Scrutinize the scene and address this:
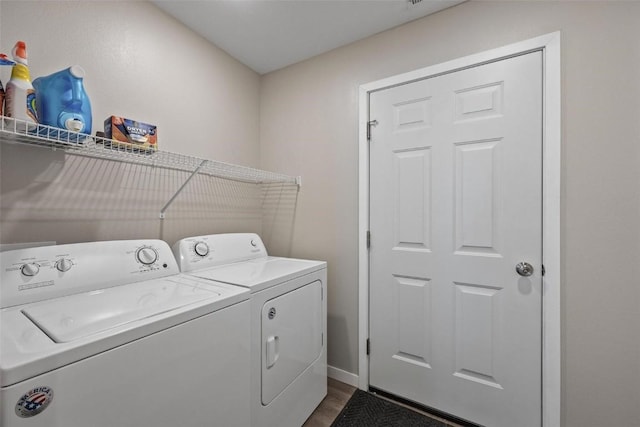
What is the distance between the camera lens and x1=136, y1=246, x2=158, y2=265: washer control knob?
1.33 m

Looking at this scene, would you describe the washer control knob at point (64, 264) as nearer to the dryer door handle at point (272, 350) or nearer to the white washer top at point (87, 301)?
the white washer top at point (87, 301)

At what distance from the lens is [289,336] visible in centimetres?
144

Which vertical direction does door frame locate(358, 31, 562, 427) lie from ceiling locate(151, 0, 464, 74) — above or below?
below

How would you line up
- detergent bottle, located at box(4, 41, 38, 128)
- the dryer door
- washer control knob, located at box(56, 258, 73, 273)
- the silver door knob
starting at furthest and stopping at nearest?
the silver door knob
the dryer door
washer control knob, located at box(56, 258, 73, 273)
detergent bottle, located at box(4, 41, 38, 128)

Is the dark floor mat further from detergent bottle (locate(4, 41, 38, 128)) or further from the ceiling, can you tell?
the ceiling

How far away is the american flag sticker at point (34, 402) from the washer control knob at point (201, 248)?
3.24 feet

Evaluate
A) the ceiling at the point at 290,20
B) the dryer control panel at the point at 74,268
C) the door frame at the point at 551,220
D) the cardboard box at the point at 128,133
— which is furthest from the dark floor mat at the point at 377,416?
the ceiling at the point at 290,20

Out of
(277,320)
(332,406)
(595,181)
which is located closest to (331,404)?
(332,406)

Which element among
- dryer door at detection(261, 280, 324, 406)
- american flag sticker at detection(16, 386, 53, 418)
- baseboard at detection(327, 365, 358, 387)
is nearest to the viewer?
american flag sticker at detection(16, 386, 53, 418)

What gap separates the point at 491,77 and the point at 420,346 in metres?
1.68

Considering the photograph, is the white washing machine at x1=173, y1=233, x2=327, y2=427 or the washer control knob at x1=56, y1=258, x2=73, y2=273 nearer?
the washer control knob at x1=56, y1=258, x2=73, y2=273

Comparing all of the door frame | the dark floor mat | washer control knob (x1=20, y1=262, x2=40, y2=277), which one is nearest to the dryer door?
the dark floor mat

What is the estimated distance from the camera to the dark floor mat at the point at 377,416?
160cm

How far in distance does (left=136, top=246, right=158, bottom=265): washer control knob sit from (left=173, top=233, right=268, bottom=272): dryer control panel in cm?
17
